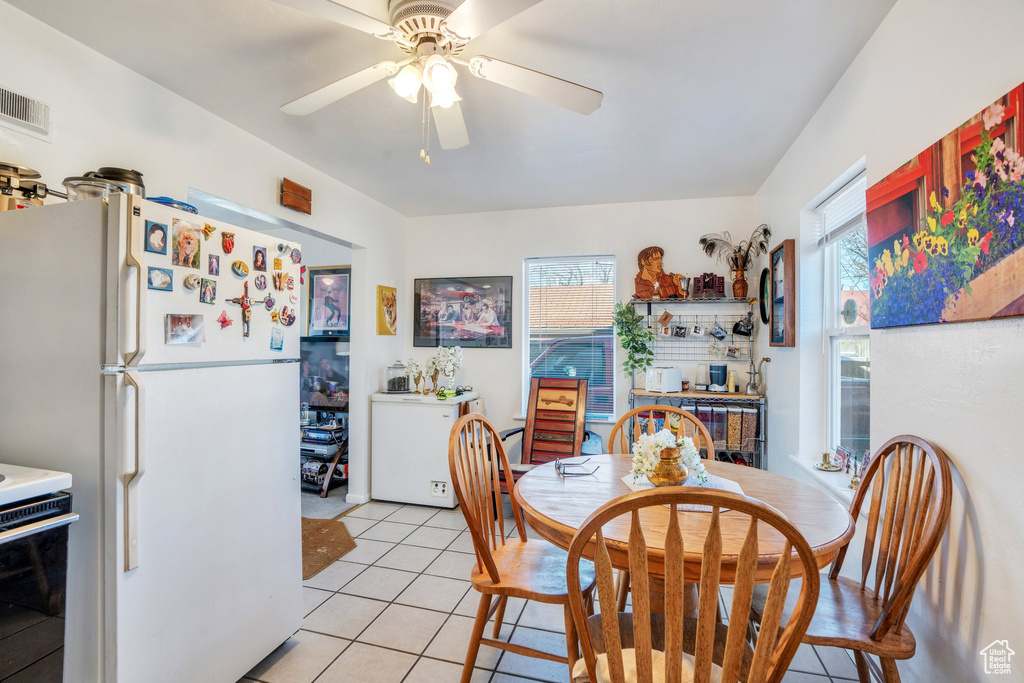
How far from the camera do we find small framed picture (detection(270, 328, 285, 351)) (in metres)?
1.90

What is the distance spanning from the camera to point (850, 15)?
1.70 meters

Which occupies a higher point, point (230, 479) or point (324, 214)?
point (324, 214)

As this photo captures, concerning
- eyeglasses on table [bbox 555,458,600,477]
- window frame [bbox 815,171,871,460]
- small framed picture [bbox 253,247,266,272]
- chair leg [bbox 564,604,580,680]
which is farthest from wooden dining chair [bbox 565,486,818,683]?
window frame [bbox 815,171,871,460]

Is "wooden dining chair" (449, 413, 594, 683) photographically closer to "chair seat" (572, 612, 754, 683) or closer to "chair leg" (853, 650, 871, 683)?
"chair seat" (572, 612, 754, 683)

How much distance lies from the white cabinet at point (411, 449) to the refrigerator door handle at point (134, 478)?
2371 millimetres

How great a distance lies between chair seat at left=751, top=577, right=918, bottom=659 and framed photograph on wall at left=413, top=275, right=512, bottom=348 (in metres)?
2.98

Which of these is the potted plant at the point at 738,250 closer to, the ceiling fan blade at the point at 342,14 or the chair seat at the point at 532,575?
the chair seat at the point at 532,575

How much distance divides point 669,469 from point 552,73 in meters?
1.74

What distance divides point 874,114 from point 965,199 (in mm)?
736

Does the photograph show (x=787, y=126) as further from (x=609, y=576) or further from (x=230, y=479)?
(x=230, y=479)

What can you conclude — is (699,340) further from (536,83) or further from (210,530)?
(210,530)

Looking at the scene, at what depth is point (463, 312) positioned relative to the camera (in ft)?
14.3

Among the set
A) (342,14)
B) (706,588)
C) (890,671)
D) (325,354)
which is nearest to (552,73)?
(342,14)

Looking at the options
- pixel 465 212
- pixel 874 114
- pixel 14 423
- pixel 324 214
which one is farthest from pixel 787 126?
pixel 14 423
